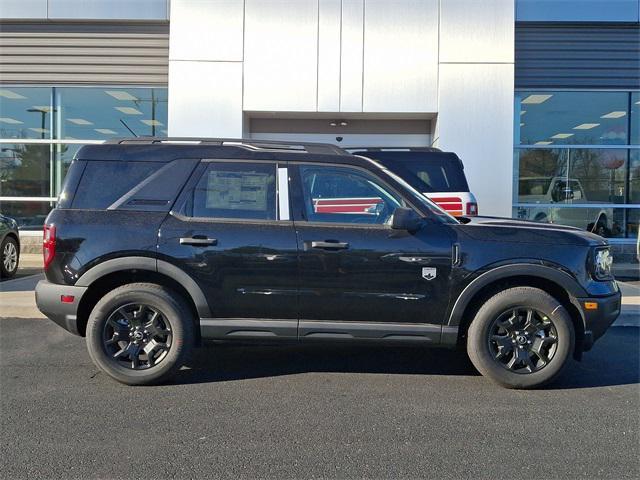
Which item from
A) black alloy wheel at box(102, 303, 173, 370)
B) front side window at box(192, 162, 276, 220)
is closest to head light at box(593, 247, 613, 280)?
front side window at box(192, 162, 276, 220)

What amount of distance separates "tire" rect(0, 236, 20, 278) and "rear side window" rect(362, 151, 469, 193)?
615 centimetres

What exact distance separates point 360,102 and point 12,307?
736cm

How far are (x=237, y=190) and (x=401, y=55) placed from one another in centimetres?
761

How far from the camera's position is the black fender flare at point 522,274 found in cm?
436

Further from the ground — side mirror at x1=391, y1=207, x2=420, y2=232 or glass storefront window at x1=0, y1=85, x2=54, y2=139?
glass storefront window at x1=0, y1=85, x2=54, y2=139

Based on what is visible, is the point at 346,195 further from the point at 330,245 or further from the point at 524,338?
the point at 524,338

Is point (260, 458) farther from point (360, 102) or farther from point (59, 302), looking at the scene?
point (360, 102)

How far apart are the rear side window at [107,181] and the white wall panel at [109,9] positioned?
8.24m

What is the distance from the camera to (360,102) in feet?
36.4

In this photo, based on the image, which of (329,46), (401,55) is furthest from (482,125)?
(329,46)

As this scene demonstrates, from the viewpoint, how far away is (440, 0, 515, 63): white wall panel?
10.9 metres

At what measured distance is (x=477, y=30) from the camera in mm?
10961

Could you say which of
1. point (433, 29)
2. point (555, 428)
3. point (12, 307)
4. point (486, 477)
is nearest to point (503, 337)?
point (555, 428)

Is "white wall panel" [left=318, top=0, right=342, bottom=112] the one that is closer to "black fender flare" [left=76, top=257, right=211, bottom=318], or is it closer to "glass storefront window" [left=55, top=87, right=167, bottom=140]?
"glass storefront window" [left=55, top=87, right=167, bottom=140]
